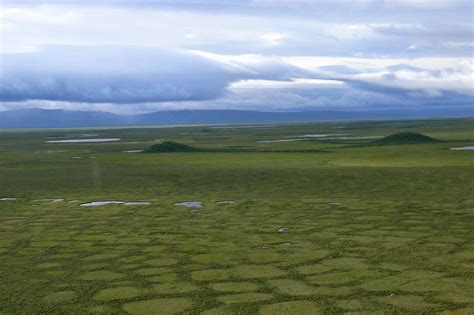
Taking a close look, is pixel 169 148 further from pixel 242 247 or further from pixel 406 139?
pixel 242 247

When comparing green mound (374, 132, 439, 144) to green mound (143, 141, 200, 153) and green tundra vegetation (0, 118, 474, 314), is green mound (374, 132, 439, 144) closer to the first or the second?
green mound (143, 141, 200, 153)

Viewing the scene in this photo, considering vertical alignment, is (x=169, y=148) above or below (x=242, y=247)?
above

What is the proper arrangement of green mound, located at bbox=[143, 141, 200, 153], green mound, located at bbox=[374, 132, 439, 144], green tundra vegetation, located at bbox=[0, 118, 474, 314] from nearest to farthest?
green tundra vegetation, located at bbox=[0, 118, 474, 314] < green mound, located at bbox=[143, 141, 200, 153] < green mound, located at bbox=[374, 132, 439, 144]

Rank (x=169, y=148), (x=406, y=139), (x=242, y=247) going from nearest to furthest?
(x=242, y=247)
(x=169, y=148)
(x=406, y=139)

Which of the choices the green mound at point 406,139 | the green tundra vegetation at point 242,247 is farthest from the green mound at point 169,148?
the green tundra vegetation at point 242,247

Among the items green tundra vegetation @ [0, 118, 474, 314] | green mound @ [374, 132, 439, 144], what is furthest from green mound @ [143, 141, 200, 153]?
green tundra vegetation @ [0, 118, 474, 314]

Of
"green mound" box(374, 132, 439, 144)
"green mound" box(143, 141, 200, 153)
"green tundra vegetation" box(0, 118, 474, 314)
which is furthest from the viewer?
"green mound" box(374, 132, 439, 144)

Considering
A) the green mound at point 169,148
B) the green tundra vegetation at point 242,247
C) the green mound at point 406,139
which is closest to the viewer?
the green tundra vegetation at point 242,247

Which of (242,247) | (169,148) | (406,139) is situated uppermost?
(406,139)

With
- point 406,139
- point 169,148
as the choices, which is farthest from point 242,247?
point 406,139

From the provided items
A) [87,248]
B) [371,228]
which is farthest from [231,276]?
[371,228]

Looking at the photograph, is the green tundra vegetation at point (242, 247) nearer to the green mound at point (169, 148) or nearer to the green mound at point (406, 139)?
the green mound at point (169, 148)

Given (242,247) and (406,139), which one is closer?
(242,247)

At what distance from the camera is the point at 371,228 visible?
1947 cm
